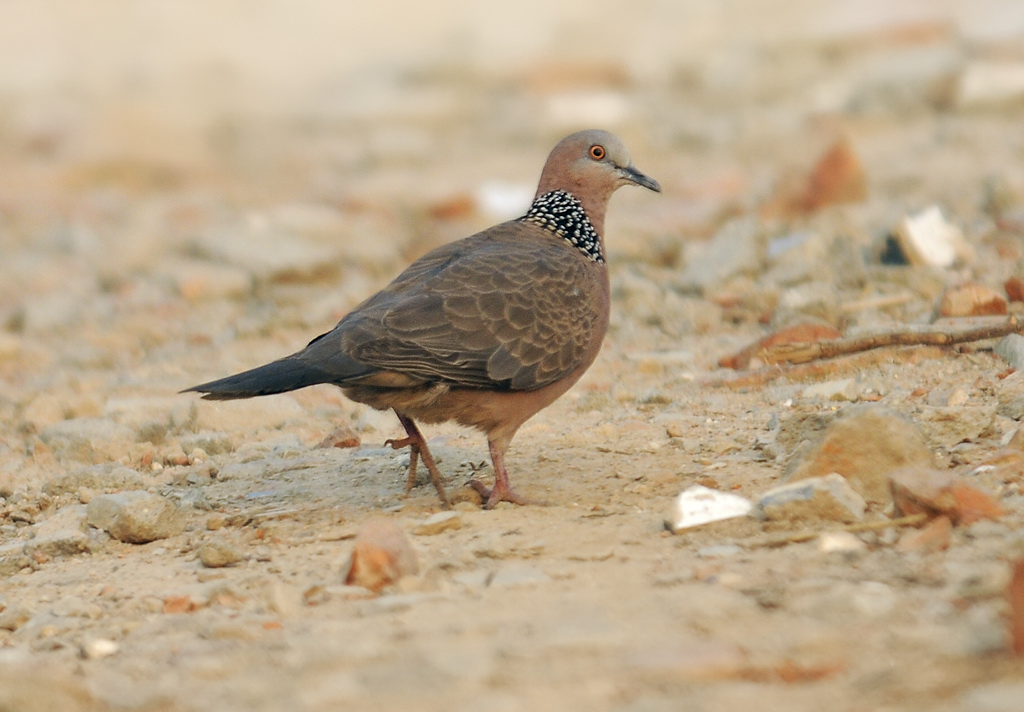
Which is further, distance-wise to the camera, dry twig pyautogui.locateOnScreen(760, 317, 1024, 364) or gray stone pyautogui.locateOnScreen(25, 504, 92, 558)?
dry twig pyautogui.locateOnScreen(760, 317, 1024, 364)

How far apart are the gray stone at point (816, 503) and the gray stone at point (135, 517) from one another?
7.10ft

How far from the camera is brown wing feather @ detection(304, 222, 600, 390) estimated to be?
5266 mm

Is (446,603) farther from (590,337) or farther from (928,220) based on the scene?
(928,220)

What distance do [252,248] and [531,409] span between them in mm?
4989

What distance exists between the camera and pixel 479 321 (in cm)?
550

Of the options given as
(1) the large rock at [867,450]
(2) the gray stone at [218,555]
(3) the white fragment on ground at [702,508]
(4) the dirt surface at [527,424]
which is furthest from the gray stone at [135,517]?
(1) the large rock at [867,450]

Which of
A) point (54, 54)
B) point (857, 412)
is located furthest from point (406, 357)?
point (54, 54)

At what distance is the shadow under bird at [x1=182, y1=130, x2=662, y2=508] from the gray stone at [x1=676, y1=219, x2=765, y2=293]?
105 inches

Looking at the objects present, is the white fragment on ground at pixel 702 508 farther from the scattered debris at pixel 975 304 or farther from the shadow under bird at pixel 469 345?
the scattered debris at pixel 975 304

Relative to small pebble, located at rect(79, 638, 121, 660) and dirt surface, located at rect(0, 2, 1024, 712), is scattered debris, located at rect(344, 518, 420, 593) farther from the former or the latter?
small pebble, located at rect(79, 638, 121, 660)

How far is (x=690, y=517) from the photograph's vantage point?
4602 millimetres

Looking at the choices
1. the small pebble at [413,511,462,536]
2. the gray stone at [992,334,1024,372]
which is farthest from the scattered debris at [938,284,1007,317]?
the small pebble at [413,511,462,536]

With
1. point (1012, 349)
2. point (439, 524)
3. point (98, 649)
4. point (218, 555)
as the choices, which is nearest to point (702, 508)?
point (439, 524)

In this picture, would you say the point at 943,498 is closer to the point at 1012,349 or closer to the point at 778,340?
the point at 1012,349
